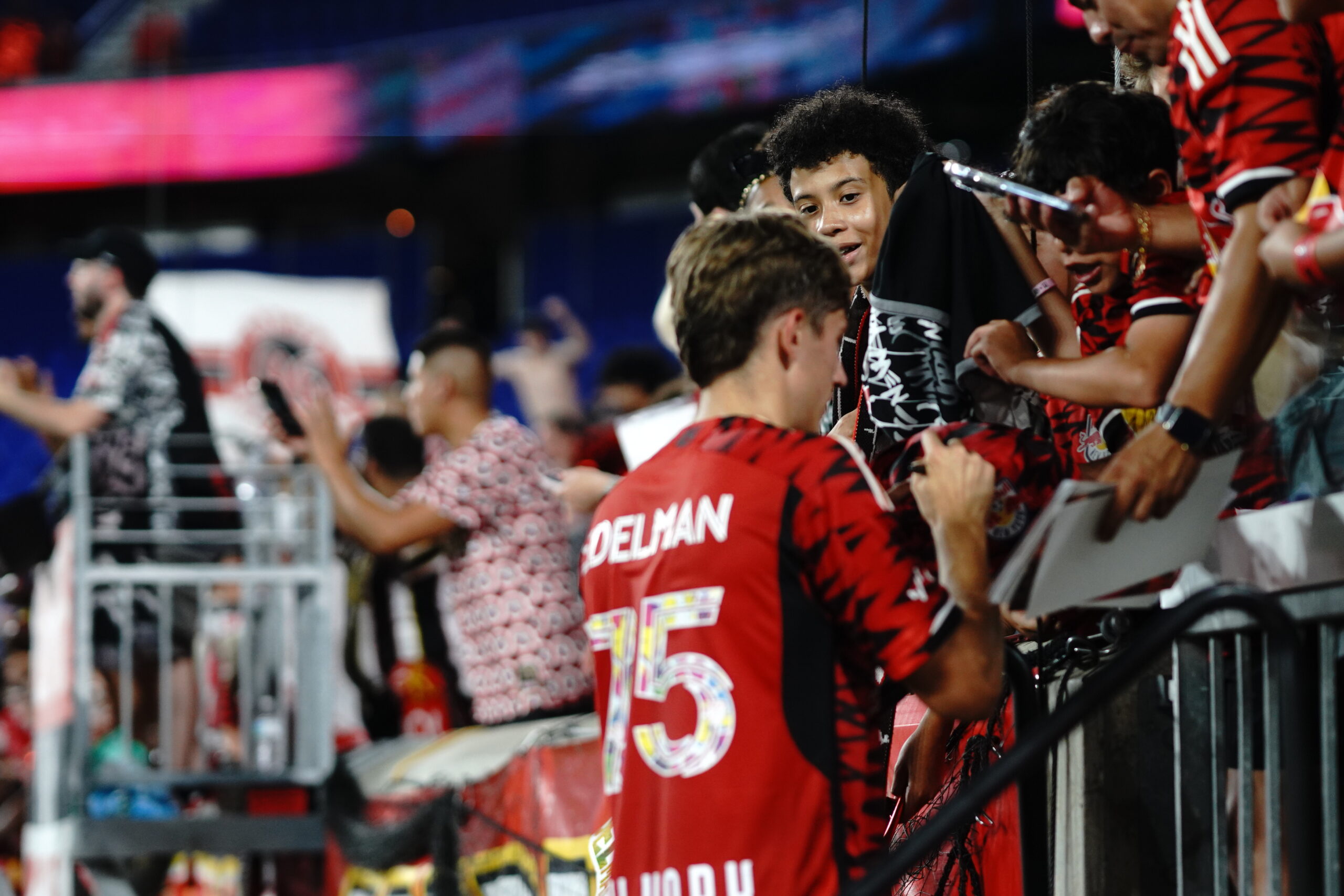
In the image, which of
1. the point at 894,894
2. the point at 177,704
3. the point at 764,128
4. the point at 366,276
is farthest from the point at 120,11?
the point at 894,894

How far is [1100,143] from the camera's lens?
84.2 inches

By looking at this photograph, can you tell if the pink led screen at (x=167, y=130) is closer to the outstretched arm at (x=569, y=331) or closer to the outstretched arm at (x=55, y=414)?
the outstretched arm at (x=569, y=331)

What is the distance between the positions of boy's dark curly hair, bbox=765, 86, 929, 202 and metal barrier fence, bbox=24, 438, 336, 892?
3.48 meters

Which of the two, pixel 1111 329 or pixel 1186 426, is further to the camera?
pixel 1111 329

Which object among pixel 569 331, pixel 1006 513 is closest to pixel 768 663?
pixel 1006 513

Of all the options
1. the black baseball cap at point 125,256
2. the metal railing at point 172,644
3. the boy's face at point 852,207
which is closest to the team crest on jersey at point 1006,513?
the boy's face at point 852,207

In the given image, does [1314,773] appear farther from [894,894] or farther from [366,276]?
[366,276]

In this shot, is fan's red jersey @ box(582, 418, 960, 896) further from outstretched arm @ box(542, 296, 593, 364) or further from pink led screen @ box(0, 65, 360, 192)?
pink led screen @ box(0, 65, 360, 192)

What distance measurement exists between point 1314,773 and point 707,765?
0.70 meters

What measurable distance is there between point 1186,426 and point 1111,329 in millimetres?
564

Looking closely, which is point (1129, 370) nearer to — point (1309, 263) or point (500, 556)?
point (1309, 263)

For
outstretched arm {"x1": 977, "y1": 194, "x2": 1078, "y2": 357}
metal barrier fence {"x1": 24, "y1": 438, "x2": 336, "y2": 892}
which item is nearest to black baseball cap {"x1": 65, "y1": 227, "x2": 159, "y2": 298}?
metal barrier fence {"x1": 24, "y1": 438, "x2": 336, "y2": 892}

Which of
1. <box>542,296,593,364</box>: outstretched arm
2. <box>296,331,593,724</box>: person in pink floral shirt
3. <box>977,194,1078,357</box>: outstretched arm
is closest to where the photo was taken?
<box>977,194,1078,357</box>: outstretched arm

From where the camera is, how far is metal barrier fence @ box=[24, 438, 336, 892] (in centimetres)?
557
